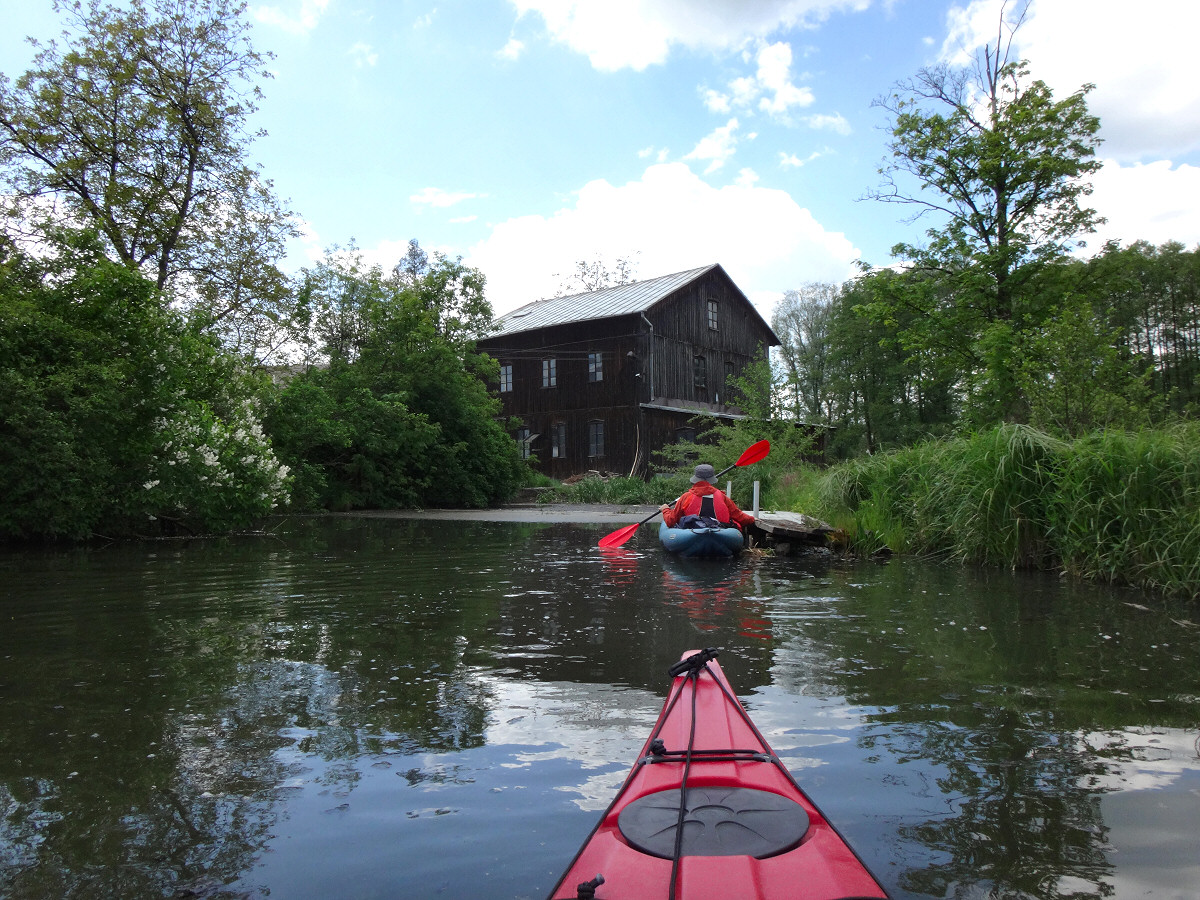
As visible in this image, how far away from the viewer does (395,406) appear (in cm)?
2481

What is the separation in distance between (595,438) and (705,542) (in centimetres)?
2097

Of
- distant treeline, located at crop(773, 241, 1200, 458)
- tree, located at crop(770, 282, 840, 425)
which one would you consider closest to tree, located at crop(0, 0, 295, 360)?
distant treeline, located at crop(773, 241, 1200, 458)

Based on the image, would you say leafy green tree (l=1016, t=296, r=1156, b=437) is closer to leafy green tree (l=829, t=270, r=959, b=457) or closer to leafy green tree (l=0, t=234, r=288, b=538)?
leafy green tree (l=0, t=234, r=288, b=538)

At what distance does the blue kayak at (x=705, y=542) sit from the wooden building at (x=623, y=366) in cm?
1859

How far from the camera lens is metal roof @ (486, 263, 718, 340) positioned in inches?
1259

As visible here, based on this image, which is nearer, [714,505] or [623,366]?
[714,505]

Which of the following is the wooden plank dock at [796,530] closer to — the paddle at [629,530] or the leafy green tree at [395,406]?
the paddle at [629,530]

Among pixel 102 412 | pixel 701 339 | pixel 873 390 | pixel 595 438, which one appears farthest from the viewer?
pixel 873 390

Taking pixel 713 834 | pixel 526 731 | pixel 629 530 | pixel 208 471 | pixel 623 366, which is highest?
pixel 623 366

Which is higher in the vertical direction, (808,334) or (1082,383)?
(808,334)

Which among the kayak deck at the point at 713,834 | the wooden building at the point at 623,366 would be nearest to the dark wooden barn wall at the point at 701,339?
the wooden building at the point at 623,366

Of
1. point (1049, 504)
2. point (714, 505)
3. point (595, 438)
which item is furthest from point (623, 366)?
point (1049, 504)

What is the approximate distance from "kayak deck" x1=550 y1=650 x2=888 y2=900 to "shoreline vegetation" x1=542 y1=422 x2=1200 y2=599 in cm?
683

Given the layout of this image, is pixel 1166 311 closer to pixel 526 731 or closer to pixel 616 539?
pixel 616 539
